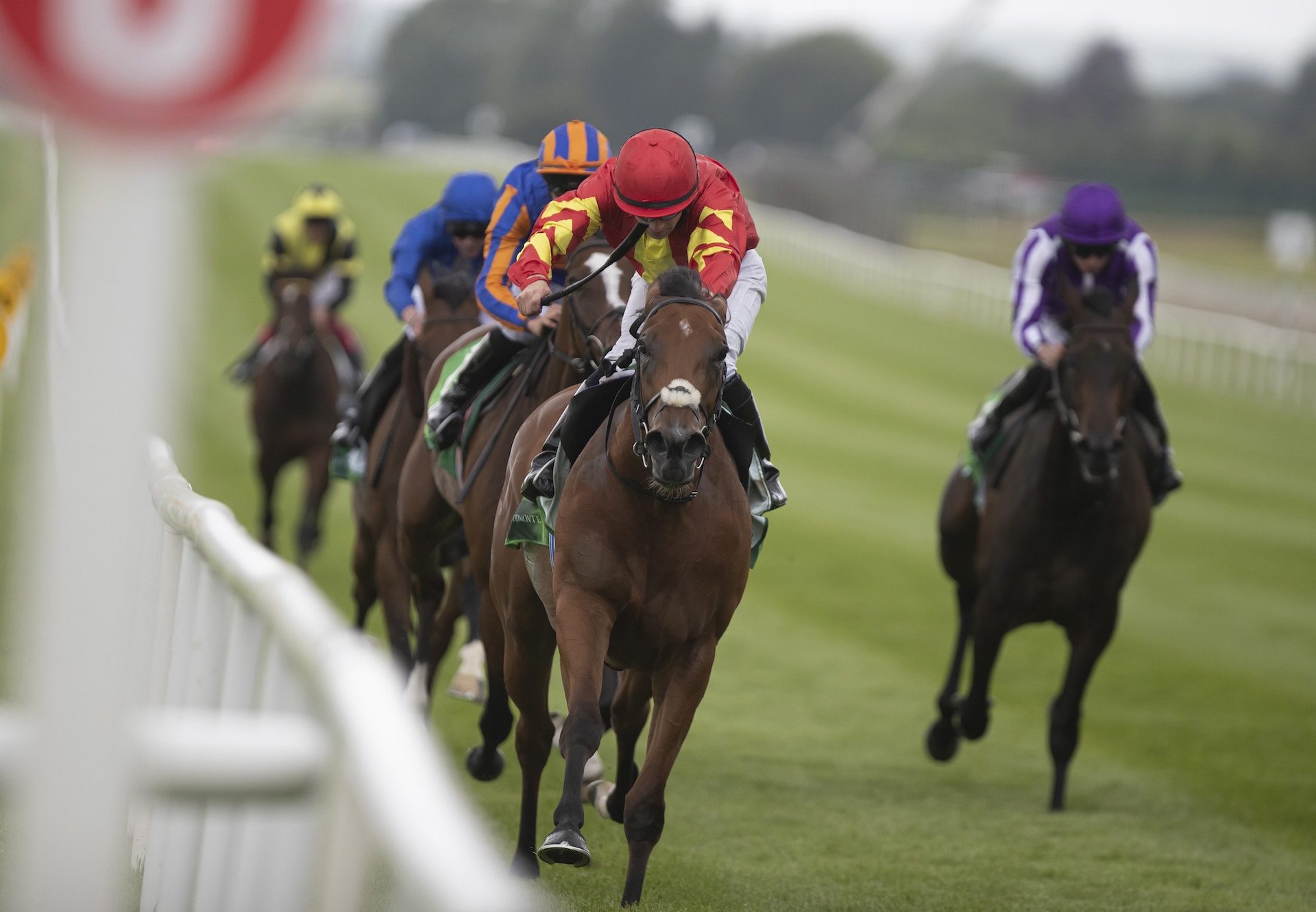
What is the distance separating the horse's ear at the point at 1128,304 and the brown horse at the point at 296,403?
20.9ft

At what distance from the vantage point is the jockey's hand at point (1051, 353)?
728 cm

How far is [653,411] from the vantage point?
456 centimetres

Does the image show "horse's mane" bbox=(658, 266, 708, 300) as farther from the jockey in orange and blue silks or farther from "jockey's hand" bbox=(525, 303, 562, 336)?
the jockey in orange and blue silks

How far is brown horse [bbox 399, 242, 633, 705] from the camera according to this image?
6.07 m

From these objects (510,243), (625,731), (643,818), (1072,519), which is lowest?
(643,818)

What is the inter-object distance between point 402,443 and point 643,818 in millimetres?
3569

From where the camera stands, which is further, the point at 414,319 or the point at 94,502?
the point at 414,319

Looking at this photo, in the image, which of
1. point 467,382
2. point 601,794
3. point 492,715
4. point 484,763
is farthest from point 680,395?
point 484,763

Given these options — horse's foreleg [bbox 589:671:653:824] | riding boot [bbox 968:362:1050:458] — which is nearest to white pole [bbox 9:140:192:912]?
horse's foreleg [bbox 589:671:653:824]

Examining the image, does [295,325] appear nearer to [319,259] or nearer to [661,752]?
[319,259]

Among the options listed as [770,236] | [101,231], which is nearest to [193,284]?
[101,231]

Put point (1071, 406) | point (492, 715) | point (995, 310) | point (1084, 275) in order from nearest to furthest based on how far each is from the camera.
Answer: point (492, 715) < point (1071, 406) < point (1084, 275) < point (995, 310)

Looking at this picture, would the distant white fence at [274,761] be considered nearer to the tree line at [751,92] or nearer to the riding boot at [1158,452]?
the riding boot at [1158,452]

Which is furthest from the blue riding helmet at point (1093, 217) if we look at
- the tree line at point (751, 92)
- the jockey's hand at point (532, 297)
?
the tree line at point (751, 92)
